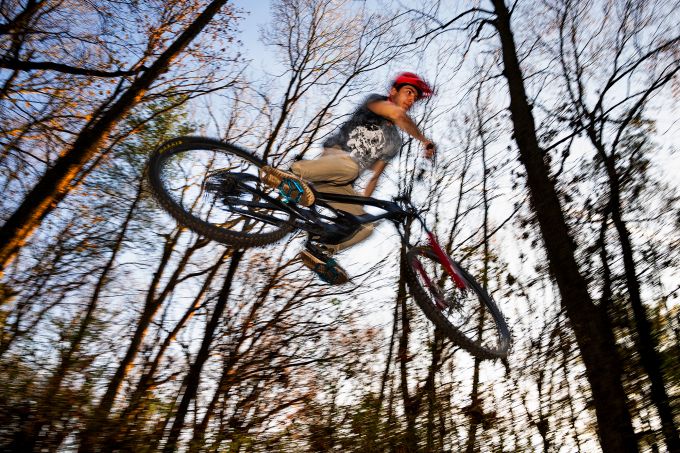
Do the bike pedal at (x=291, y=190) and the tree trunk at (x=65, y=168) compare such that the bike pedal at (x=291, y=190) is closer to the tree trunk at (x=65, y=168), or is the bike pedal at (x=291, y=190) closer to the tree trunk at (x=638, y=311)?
the tree trunk at (x=65, y=168)

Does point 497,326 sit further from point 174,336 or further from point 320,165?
point 174,336

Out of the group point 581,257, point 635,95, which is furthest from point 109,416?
A: point 635,95


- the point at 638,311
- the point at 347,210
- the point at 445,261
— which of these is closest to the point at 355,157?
the point at 347,210

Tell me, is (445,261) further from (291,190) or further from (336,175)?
(291,190)

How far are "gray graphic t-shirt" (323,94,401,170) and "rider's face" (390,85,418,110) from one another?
22 centimetres

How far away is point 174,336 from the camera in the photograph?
1073 centimetres

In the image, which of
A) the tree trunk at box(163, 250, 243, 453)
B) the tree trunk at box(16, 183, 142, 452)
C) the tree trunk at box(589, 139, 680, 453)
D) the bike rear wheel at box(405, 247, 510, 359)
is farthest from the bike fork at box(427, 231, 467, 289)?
the tree trunk at box(163, 250, 243, 453)

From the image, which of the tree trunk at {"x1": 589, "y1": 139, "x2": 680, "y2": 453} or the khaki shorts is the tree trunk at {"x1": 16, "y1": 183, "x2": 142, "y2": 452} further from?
the tree trunk at {"x1": 589, "y1": 139, "x2": 680, "y2": 453}

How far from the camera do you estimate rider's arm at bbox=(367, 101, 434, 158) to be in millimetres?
3826

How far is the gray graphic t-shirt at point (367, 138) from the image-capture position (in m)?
4.19

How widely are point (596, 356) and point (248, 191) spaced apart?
380 centimetres

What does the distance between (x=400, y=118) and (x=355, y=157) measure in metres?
0.68

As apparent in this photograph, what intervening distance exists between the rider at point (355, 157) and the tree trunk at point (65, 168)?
340cm

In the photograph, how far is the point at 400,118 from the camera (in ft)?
12.6
